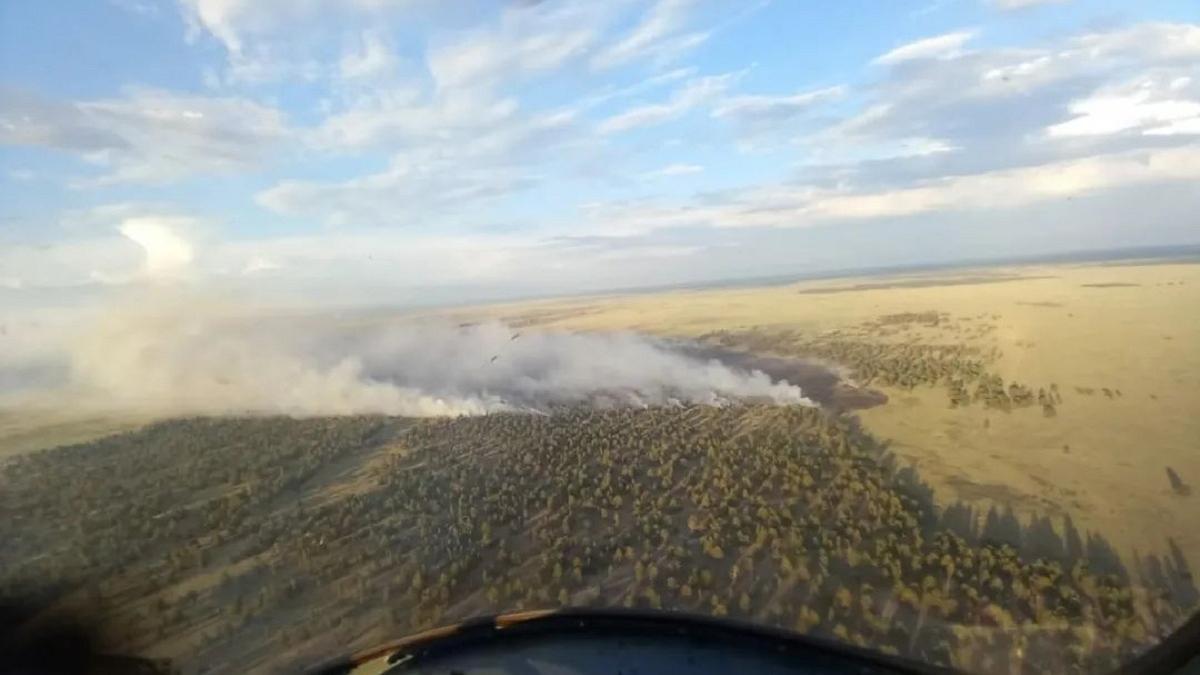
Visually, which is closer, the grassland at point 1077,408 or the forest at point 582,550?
the forest at point 582,550

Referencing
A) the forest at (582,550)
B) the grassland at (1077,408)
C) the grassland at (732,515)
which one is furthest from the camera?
the grassland at (1077,408)

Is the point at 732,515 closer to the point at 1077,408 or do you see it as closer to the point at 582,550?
the point at 582,550

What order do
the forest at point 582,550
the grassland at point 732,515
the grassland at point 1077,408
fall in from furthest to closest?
the grassland at point 1077,408
the grassland at point 732,515
the forest at point 582,550

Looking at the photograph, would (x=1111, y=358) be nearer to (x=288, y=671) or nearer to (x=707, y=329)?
(x=288, y=671)

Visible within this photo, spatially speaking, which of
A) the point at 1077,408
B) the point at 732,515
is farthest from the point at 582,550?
the point at 1077,408

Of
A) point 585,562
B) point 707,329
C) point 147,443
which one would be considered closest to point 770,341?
point 707,329
